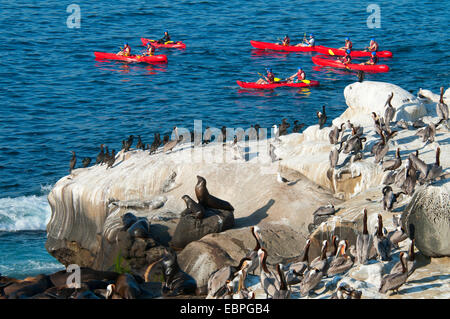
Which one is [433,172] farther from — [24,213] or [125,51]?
[125,51]

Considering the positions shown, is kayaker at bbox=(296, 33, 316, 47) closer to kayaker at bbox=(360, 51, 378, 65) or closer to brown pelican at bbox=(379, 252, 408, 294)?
kayaker at bbox=(360, 51, 378, 65)

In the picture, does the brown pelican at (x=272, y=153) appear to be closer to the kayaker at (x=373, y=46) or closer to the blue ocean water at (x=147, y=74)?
the blue ocean water at (x=147, y=74)

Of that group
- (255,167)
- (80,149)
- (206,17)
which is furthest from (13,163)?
(206,17)

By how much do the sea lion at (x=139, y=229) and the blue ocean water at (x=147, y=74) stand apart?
805 cm

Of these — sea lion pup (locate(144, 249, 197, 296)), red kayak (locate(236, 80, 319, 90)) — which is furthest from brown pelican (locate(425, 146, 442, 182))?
red kayak (locate(236, 80, 319, 90))

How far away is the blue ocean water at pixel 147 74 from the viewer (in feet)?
139

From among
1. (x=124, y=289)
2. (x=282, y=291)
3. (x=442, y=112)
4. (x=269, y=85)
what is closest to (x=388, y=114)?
(x=442, y=112)

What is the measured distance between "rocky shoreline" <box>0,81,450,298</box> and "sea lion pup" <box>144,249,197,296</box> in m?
0.19

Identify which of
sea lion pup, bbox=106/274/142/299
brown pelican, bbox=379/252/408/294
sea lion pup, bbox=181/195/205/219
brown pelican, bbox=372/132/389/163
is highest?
brown pelican, bbox=372/132/389/163

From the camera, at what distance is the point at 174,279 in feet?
70.7

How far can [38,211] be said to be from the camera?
37.9 meters

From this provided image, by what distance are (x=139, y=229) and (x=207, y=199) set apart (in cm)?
243

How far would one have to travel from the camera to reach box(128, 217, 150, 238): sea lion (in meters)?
24.3
